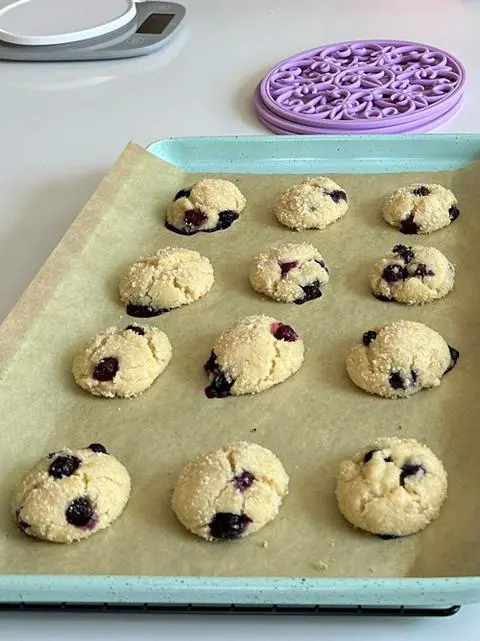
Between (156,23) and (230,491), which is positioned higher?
(156,23)

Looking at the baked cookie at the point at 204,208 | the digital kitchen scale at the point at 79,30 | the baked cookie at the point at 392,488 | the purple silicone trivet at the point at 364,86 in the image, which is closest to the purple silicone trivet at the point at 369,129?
the purple silicone trivet at the point at 364,86

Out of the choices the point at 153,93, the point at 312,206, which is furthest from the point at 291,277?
the point at 153,93

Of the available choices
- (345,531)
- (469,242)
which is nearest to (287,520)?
(345,531)

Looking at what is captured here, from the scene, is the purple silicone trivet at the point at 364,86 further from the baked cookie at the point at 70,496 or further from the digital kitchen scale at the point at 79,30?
the baked cookie at the point at 70,496

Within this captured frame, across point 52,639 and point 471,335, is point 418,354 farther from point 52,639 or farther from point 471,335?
point 52,639

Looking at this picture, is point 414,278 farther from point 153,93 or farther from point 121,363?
point 153,93

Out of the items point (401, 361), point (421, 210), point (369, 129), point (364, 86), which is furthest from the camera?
point (364, 86)
